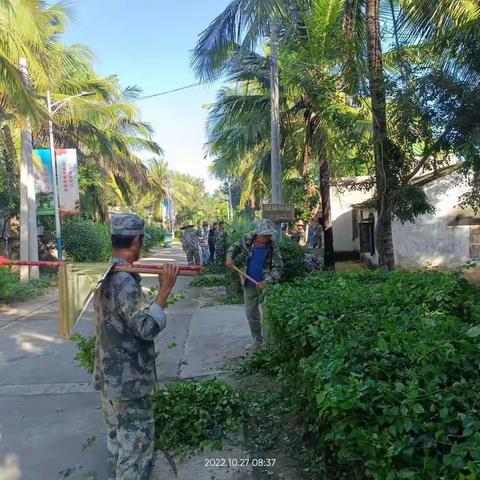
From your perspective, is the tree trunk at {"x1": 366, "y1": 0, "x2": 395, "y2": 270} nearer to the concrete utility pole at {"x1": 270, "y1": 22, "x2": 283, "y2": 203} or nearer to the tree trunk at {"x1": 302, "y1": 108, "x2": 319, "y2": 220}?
the concrete utility pole at {"x1": 270, "y1": 22, "x2": 283, "y2": 203}

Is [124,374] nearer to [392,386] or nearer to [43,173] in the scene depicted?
[392,386]

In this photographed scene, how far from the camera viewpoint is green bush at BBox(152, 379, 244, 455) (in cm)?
390

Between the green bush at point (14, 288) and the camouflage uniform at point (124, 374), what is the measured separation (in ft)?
31.4

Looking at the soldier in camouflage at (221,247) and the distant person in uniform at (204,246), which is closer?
the soldier in camouflage at (221,247)

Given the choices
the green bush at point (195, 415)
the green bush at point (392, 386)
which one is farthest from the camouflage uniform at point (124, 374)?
the green bush at point (392, 386)

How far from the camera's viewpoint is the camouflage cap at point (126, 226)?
9.73 feet

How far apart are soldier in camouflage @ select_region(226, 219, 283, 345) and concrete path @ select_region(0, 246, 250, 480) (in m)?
0.52

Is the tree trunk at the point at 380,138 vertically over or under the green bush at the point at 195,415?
over

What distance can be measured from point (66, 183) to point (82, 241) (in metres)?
3.42

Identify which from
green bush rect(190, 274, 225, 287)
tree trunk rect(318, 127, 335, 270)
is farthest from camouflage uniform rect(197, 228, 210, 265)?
tree trunk rect(318, 127, 335, 270)

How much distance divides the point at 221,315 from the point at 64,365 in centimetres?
352

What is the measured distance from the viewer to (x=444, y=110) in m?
8.37

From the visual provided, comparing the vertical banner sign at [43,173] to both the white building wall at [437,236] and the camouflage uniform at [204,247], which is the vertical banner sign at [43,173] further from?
the white building wall at [437,236]

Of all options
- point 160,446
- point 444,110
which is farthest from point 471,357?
point 444,110
